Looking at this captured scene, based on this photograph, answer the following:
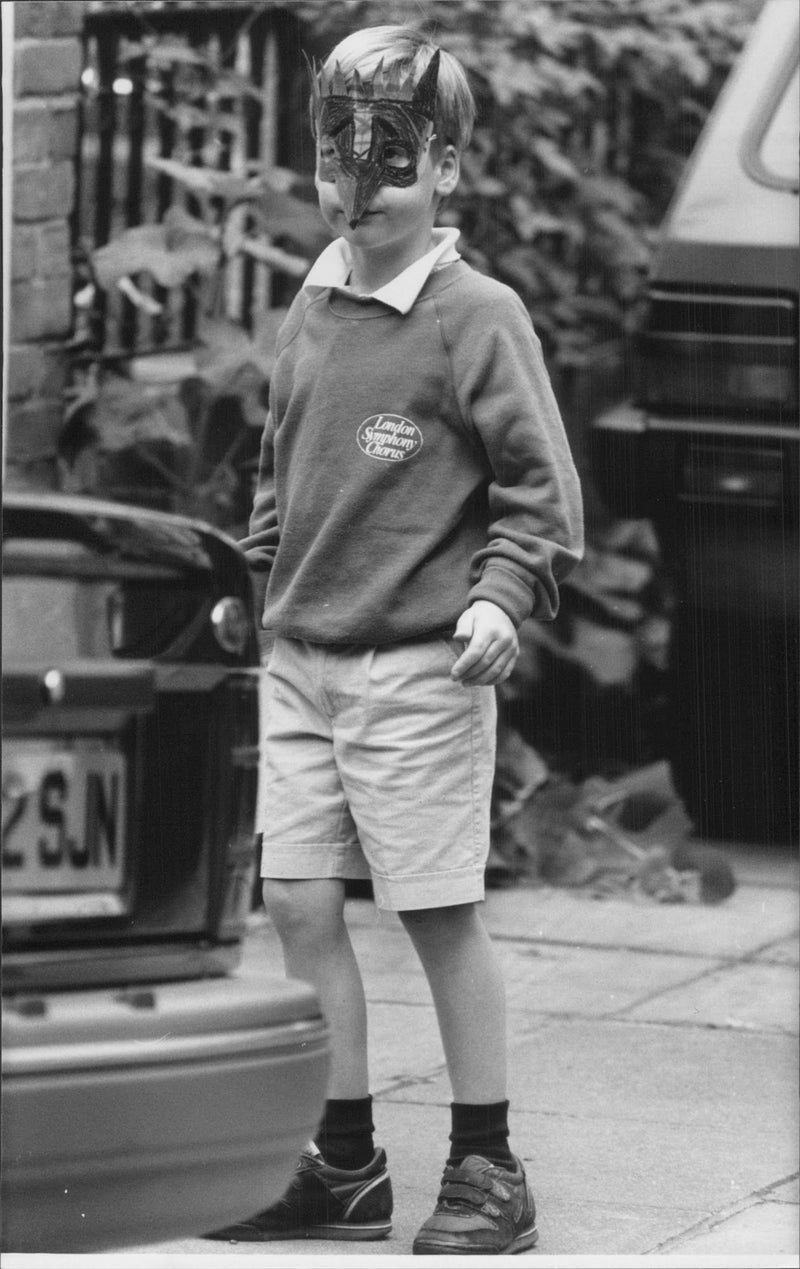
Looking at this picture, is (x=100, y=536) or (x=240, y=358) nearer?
(x=100, y=536)

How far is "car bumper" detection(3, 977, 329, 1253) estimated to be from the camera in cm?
187

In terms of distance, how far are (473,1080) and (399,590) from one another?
1.94 feet

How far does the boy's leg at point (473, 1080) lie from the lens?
2369mm

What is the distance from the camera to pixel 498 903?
4465 mm

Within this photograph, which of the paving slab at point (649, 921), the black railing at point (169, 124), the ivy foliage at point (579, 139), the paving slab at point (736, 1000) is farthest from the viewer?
the ivy foliage at point (579, 139)

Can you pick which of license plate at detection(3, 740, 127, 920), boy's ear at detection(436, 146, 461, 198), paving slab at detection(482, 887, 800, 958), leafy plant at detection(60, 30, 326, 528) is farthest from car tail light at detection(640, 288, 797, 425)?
license plate at detection(3, 740, 127, 920)

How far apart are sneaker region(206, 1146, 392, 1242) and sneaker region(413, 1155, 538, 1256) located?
69 mm

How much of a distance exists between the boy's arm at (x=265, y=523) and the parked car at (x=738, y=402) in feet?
5.50

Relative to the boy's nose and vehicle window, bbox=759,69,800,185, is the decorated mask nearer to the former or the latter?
the boy's nose

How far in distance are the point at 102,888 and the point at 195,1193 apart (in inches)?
12.1

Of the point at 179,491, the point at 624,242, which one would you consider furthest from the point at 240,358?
the point at 624,242

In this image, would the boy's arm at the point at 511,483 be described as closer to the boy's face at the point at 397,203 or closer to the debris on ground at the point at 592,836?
the boy's face at the point at 397,203

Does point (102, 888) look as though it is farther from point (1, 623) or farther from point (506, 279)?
point (506, 279)

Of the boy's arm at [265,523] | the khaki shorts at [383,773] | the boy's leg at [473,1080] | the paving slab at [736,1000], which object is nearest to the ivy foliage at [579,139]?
the paving slab at [736,1000]
